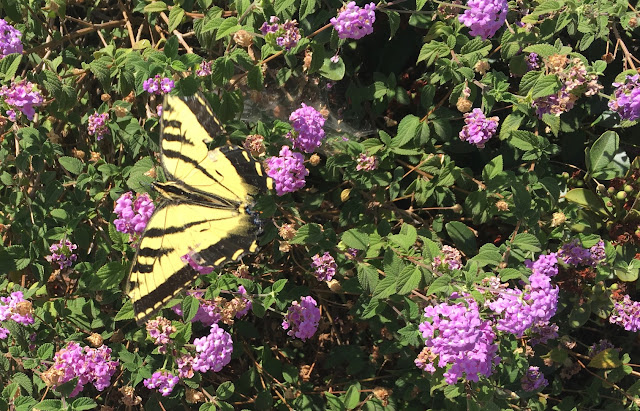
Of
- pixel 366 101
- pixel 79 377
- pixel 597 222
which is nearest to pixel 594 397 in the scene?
pixel 597 222

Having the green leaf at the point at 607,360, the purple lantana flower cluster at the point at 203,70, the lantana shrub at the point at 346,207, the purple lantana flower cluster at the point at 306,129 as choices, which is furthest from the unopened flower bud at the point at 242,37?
the green leaf at the point at 607,360

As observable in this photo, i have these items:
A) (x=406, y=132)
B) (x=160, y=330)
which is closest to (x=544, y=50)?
(x=406, y=132)

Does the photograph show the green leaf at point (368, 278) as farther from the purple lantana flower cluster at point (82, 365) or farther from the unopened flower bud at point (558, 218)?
the purple lantana flower cluster at point (82, 365)

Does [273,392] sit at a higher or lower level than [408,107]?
lower

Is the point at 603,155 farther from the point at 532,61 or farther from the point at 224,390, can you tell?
the point at 224,390

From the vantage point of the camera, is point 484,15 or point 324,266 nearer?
point 484,15

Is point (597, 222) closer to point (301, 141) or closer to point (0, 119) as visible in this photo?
point (301, 141)
